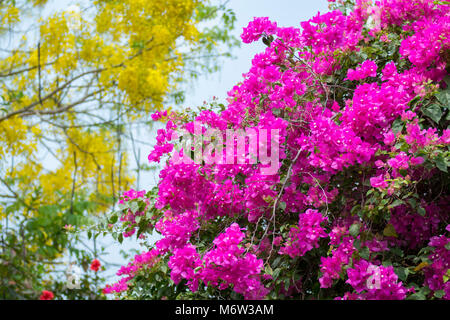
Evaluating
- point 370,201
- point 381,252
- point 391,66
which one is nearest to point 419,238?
point 381,252

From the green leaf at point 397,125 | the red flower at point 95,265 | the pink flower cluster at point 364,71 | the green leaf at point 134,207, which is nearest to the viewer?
the green leaf at point 397,125

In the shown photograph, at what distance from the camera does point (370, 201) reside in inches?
54.2

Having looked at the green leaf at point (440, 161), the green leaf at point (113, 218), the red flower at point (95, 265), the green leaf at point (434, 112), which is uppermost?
the green leaf at point (434, 112)

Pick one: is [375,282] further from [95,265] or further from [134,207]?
[95,265]

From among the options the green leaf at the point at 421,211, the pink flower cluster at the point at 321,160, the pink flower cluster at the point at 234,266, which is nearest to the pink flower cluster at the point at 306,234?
the pink flower cluster at the point at 321,160

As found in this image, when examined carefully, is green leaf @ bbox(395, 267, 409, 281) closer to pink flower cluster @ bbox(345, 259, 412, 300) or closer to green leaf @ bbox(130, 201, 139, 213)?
pink flower cluster @ bbox(345, 259, 412, 300)

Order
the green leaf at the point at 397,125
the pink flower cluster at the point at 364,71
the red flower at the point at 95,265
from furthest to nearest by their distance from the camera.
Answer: the red flower at the point at 95,265
the pink flower cluster at the point at 364,71
the green leaf at the point at 397,125

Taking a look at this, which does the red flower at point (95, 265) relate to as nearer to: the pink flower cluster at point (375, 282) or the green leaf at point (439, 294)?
the pink flower cluster at point (375, 282)

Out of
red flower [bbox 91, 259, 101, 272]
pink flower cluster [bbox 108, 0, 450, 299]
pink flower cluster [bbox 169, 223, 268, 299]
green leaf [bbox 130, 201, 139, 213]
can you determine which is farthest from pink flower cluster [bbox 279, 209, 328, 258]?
red flower [bbox 91, 259, 101, 272]

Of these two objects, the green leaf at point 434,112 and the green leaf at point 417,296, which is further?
the green leaf at point 434,112

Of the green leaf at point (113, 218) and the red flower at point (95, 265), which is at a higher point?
the green leaf at point (113, 218)

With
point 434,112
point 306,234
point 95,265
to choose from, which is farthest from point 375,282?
point 95,265

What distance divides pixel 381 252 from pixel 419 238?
17 centimetres

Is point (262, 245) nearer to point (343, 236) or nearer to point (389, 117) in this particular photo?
point (343, 236)
